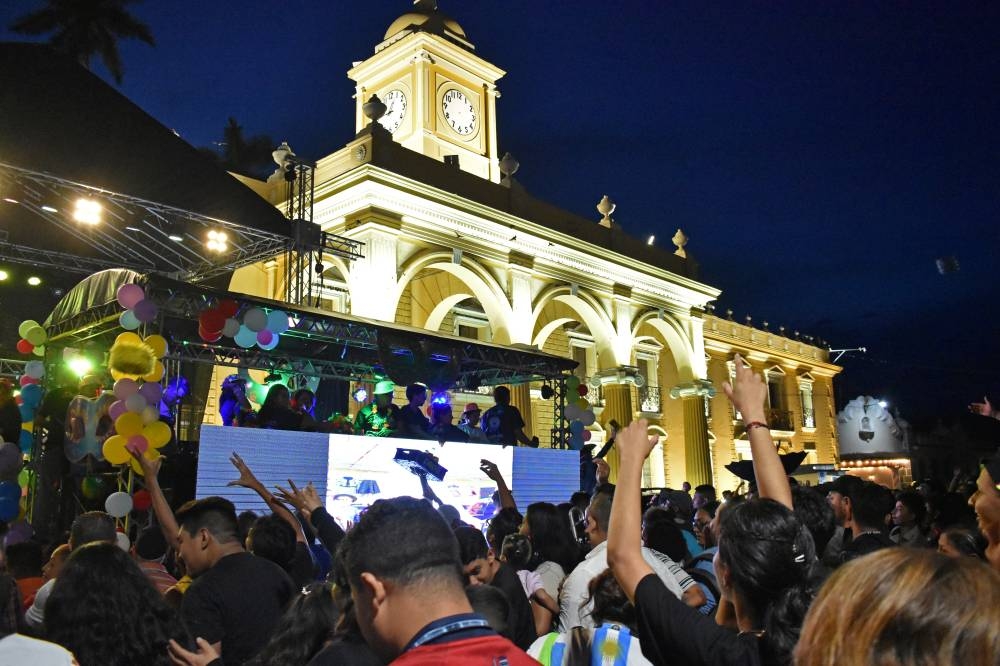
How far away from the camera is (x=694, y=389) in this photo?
85.8 ft

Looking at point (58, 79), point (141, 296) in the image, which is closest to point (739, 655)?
point (141, 296)

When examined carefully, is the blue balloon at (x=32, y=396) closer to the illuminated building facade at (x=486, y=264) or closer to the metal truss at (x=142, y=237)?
the metal truss at (x=142, y=237)

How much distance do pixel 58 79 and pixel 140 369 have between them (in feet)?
11.8

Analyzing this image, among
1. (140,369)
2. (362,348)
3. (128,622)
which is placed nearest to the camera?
(128,622)

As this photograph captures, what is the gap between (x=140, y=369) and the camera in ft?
28.8

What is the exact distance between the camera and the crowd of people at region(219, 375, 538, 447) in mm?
10711

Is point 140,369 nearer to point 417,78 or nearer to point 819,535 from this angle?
point 819,535

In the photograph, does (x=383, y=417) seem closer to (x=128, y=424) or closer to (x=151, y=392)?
(x=151, y=392)

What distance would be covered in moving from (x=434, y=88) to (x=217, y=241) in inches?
536

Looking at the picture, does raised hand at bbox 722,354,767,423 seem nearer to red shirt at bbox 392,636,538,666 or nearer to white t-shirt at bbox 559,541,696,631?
white t-shirt at bbox 559,541,696,631

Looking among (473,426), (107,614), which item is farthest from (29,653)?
(473,426)

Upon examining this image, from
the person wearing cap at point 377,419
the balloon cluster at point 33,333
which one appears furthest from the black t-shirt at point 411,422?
the balloon cluster at point 33,333

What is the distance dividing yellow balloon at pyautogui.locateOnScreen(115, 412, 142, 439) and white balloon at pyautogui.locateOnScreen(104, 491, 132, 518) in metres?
0.71

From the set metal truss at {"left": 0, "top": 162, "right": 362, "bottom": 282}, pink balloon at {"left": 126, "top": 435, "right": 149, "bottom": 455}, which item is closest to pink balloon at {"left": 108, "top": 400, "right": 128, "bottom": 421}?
pink balloon at {"left": 126, "top": 435, "right": 149, "bottom": 455}
